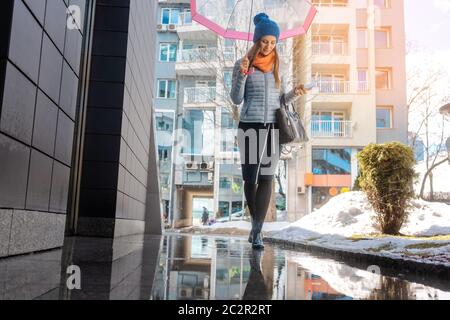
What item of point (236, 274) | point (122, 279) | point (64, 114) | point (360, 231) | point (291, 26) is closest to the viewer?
point (122, 279)

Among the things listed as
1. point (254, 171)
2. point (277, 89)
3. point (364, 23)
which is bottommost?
point (254, 171)

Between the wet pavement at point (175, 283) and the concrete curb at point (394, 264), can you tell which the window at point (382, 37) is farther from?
the wet pavement at point (175, 283)

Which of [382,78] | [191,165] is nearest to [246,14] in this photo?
[191,165]

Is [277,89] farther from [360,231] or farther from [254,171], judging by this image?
[360,231]

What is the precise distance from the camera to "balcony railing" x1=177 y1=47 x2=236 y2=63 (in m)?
21.0

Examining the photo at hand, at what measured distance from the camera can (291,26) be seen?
6.56m

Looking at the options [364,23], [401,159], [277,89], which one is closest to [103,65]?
[277,89]

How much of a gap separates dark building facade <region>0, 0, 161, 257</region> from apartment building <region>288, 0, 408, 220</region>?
17.7 metres

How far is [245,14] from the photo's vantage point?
696 centimetres

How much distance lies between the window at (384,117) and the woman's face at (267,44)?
23311mm

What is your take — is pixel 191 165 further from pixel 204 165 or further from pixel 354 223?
pixel 354 223

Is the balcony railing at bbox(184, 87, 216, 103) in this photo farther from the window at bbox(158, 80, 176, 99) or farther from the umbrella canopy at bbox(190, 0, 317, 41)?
the umbrella canopy at bbox(190, 0, 317, 41)

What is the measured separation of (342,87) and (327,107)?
153 cm

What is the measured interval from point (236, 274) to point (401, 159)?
643 cm
